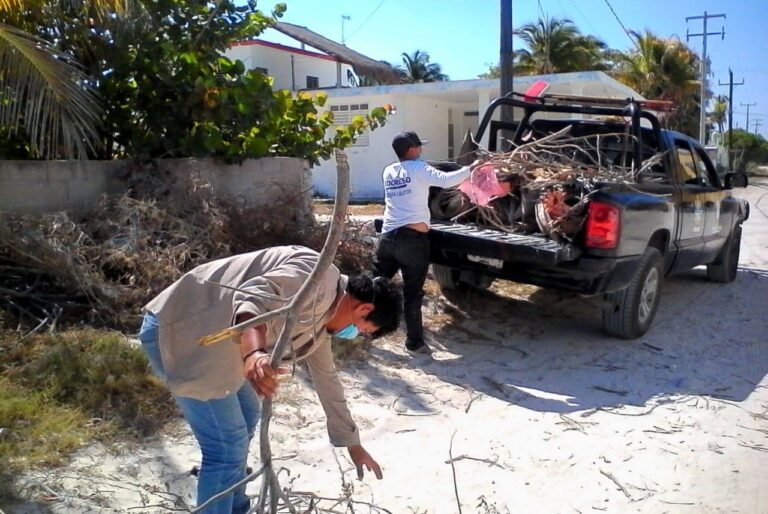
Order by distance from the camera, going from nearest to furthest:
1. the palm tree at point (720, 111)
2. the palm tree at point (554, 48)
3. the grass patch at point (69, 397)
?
the grass patch at point (69, 397)
the palm tree at point (554, 48)
the palm tree at point (720, 111)

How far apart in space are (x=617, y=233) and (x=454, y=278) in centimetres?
209

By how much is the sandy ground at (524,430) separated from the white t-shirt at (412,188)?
1088 mm

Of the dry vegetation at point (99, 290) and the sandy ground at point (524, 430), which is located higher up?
the dry vegetation at point (99, 290)

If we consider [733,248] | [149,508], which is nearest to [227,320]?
[149,508]

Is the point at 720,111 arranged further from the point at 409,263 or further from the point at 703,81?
the point at 409,263

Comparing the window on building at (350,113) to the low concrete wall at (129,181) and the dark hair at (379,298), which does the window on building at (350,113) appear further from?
the dark hair at (379,298)

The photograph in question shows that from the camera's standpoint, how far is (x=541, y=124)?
313 inches

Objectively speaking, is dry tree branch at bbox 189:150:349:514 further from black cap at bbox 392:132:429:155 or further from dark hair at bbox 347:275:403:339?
black cap at bbox 392:132:429:155

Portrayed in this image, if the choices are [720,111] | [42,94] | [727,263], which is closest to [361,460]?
[42,94]

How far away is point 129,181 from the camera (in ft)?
23.4

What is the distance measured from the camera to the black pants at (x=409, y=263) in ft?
19.9

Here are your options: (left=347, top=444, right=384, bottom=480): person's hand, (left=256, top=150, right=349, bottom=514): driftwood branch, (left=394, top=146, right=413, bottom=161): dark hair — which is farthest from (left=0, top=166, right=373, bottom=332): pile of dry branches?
(left=256, top=150, right=349, bottom=514): driftwood branch

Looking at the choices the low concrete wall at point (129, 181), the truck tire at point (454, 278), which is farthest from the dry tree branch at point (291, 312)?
the truck tire at point (454, 278)

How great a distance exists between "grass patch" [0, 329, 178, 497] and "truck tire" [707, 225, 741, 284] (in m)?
7.02
